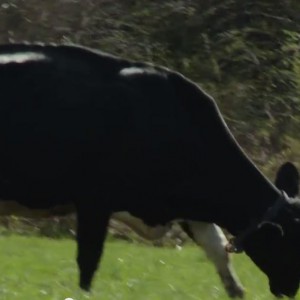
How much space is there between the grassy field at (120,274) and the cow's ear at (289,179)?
0.90 metres

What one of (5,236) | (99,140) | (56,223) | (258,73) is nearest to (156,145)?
(99,140)

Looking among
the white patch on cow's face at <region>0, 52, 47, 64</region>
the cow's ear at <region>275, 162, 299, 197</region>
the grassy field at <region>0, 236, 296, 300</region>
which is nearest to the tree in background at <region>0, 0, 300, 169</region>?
the grassy field at <region>0, 236, 296, 300</region>

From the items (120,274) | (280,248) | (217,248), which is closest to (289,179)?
(280,248)

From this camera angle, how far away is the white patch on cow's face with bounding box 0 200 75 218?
11.3 meters

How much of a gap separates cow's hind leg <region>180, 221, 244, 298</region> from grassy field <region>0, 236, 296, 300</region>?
127 mm

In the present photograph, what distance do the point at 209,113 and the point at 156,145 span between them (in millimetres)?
591

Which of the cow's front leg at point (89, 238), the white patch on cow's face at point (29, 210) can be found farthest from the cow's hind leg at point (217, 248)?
the white patch on cow's face at point (29, 210)

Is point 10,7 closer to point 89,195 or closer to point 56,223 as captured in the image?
point 56,223

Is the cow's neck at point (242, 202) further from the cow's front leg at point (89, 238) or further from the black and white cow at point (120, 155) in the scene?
the cow's front leg at point (89, 238)

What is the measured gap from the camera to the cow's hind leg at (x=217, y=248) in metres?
11.8

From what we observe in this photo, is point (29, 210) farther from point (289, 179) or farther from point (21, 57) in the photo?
point (289, 179)

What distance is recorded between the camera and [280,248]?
11375 millimetres

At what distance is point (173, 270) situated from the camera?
1439 centimetres

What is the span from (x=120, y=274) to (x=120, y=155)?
2482mm
